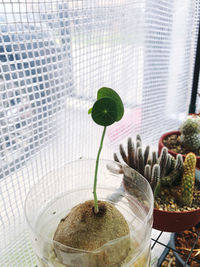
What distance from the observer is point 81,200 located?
488 millimetres

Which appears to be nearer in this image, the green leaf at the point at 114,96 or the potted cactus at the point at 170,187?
the green leaf at the point at 114,96

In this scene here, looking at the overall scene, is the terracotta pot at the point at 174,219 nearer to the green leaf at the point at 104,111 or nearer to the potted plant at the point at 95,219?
the potted plant at the point at 95,219

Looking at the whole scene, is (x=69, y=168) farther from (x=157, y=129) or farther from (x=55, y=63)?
(x=157, y=129)

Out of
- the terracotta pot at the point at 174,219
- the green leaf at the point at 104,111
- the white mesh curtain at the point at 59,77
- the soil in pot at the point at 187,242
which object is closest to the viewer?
the green leaf at the point at 104,111

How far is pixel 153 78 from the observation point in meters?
0.83

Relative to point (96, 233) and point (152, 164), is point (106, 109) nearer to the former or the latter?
point (96, 233)

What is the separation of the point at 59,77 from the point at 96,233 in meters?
0.30

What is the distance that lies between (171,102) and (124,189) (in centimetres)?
62

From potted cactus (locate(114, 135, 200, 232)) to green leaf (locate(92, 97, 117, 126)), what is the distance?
276 millimetres

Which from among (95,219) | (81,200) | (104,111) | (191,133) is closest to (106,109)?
(104,111)

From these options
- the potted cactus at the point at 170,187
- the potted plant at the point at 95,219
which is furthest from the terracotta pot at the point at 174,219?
the potted plant at the point at 95,219

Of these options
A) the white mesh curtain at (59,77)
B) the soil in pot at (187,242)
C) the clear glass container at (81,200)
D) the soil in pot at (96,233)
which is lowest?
the soil in pot at (187,242)

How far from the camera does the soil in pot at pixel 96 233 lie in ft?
1.00

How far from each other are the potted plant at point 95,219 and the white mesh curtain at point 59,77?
7 cm
